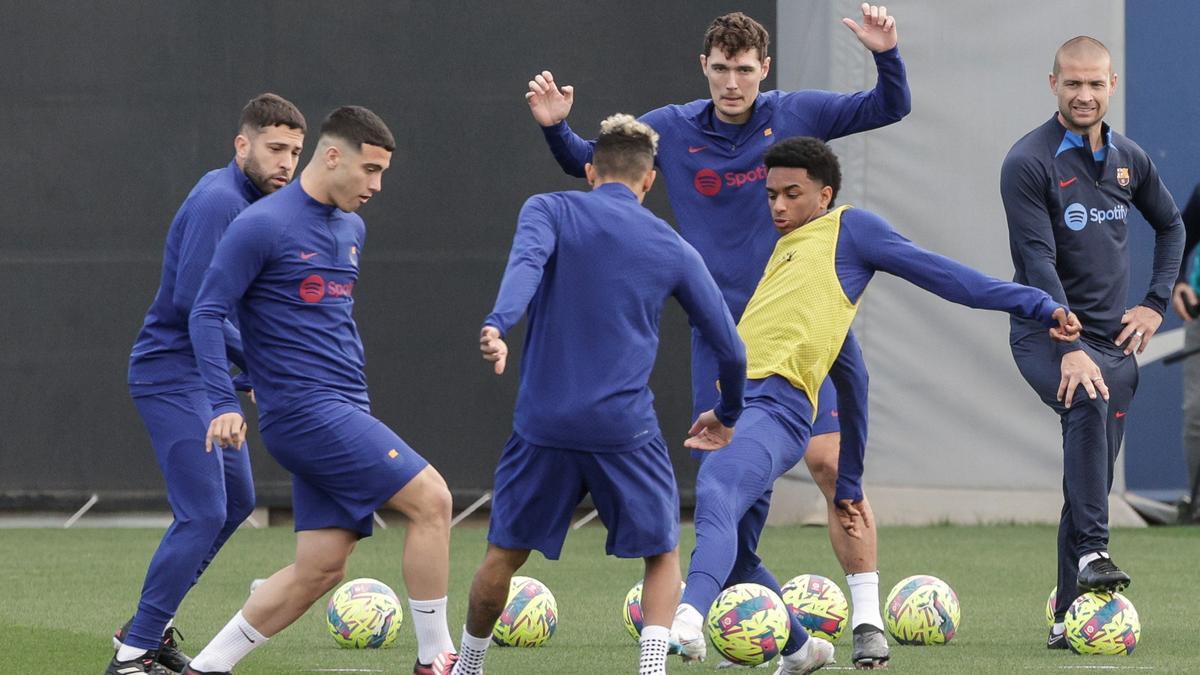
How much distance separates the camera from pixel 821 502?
12523mm

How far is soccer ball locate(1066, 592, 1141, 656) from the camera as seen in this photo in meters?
6.93

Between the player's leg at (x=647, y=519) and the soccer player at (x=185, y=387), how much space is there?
5.23 feet

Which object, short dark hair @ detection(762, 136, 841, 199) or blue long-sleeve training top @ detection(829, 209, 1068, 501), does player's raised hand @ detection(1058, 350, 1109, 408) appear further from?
short dark hair @ detection(762, 136, 841, 199)

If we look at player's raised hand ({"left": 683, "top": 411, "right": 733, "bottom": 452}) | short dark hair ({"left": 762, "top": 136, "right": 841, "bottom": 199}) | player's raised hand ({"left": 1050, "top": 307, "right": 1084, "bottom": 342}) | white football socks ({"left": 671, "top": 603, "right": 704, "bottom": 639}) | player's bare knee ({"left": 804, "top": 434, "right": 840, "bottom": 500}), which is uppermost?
short dark hair ({"left": 762, "top": 136, "right": 841, "bottom": 199})

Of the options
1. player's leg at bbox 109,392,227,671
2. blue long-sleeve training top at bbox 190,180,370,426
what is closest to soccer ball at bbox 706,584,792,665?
blue long-sleeve training top at bbox 190,180,370,426

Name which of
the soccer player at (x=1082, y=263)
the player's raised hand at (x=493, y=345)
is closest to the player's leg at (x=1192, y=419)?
the soccer player at (x=1082, y=263)

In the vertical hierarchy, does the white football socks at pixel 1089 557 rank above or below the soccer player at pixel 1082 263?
below

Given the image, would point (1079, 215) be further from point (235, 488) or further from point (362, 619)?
point (235, 488)

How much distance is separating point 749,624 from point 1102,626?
5.06 feet

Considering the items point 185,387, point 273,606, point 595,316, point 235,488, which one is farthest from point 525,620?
point 595,316

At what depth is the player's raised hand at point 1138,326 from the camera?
7.30 m

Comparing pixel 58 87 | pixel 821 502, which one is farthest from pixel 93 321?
pixel 821 502

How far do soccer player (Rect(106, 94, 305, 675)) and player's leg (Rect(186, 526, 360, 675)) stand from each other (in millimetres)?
558

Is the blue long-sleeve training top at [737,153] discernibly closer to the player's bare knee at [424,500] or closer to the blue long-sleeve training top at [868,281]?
the blue long-sleeve training top at [868,281]
